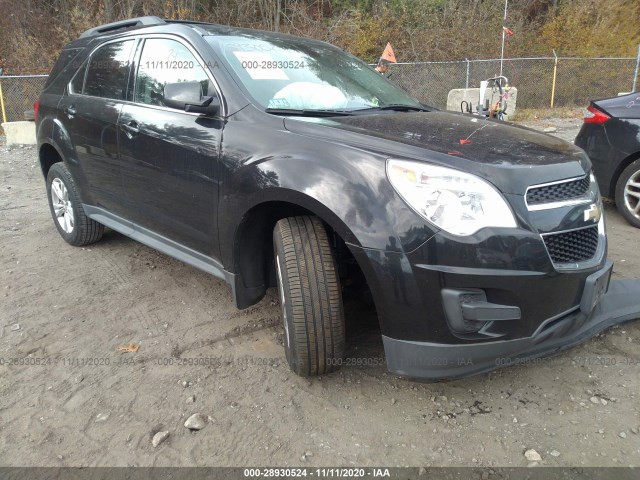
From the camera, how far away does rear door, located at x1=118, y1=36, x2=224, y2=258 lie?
9.38 ft

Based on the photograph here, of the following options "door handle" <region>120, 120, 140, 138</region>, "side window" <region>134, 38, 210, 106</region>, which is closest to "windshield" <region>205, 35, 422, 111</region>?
"side window" <region>134, 38, 210, 106</region>

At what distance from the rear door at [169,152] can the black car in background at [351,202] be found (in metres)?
0.01

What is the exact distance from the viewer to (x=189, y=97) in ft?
8.96

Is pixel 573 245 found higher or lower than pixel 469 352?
higher

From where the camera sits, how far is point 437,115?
3133 millimetres

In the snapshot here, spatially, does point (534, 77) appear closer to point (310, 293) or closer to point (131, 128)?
point (131, 128)

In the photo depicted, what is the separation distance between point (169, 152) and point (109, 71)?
134 cm

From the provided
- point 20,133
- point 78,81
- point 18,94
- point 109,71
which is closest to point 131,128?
point 109,71

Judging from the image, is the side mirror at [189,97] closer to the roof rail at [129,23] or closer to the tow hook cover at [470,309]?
the roof rail at [129,23]

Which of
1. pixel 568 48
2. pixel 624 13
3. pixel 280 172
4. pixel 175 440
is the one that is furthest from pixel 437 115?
pixel 624 13

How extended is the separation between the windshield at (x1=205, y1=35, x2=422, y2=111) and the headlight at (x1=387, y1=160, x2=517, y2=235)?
41.1 inches

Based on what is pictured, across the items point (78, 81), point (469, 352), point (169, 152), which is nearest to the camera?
point (469, 352)

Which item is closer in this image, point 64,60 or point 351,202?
point 351,202

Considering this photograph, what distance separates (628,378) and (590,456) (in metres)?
0.72
